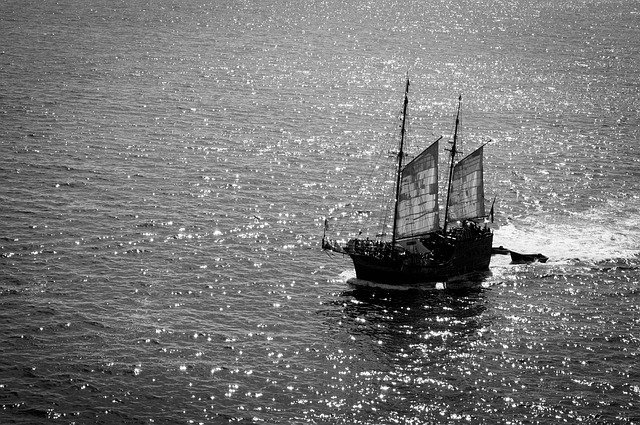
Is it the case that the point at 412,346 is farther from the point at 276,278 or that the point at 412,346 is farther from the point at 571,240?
the point at 571,240

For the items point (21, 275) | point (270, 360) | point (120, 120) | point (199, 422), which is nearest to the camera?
point (199, 422)

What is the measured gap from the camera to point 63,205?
121938 millimetres

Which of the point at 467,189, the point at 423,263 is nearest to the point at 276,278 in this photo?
the point at 423,263

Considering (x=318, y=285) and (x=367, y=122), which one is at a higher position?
(x=367, y=122)

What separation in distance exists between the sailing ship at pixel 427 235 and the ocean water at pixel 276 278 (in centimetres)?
288

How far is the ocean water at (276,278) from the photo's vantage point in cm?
8338

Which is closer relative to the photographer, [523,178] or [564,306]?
[564,306]

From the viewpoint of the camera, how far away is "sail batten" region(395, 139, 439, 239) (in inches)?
4382

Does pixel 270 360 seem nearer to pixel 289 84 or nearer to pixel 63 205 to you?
pixel 63 205

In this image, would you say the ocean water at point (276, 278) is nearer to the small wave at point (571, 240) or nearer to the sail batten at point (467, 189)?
the small wave at point (571, 240)

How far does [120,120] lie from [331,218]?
183 ft

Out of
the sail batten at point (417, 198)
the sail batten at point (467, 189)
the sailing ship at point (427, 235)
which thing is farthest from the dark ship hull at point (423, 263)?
the sail batten at point (467, 189)

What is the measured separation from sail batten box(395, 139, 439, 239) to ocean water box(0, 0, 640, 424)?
9485mm

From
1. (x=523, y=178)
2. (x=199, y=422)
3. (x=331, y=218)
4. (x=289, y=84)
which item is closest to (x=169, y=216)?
(x=331, y=218)
